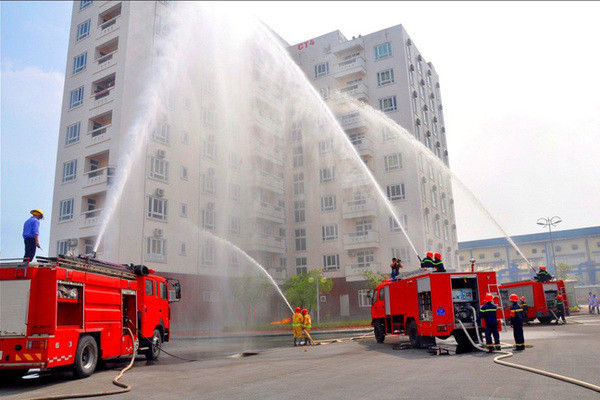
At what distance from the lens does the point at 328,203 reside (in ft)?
171

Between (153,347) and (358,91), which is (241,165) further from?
(153,347)

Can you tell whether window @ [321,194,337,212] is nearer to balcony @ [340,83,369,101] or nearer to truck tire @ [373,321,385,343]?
balcony @ [340,83,369,101]

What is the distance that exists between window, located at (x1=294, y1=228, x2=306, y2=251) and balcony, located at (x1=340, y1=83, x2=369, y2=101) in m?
16.7

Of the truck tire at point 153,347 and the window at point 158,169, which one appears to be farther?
the window at point 158,169

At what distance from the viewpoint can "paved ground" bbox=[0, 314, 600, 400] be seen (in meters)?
8.48

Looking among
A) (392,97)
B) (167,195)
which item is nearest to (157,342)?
(167,195)

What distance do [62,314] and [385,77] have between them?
47.5 metres

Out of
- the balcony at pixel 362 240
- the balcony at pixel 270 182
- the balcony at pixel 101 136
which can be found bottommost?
the balcony at pixel 362 240

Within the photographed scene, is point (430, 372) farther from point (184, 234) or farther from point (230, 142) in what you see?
point (230, 142)

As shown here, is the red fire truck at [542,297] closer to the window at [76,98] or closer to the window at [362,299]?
the window at [362,299]

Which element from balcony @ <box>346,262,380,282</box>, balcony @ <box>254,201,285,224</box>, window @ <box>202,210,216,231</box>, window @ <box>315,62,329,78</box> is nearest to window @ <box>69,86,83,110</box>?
window @ <box>202,210,216,231</box>

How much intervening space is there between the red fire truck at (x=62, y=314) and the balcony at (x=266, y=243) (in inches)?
1314

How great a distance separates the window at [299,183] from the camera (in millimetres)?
54000

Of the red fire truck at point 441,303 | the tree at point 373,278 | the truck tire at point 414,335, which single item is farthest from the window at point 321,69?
the truck tire at point 414,335
